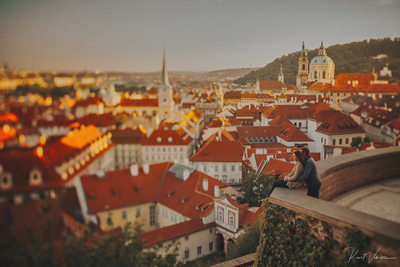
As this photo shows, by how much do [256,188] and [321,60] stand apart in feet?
12.2

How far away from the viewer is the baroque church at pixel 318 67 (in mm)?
8141

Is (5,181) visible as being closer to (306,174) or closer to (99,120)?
(99,120)

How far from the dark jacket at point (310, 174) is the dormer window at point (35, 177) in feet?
8.51

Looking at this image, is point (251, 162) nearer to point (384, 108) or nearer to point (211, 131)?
point (384, 108)

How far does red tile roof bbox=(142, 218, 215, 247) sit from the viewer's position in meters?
4.13

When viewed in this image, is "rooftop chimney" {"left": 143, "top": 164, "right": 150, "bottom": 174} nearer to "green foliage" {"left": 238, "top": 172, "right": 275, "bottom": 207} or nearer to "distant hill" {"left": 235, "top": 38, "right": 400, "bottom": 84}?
"green foliage" {"left": 238, "top": 172, "right": 275, "bottom": 207}

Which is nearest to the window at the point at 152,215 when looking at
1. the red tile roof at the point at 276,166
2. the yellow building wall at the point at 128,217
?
the yellow building wall at the point at 128,217

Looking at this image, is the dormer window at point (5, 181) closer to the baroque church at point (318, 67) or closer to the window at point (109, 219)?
the window at point (109, 219)

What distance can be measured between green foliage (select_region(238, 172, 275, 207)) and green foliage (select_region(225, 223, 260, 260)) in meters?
1.04

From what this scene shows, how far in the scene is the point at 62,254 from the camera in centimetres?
281

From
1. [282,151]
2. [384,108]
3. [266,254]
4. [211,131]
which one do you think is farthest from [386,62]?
[211,131]

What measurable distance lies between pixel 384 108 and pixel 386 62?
5.15ft

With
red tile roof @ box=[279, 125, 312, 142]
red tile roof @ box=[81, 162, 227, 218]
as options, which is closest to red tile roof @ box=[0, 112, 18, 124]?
red tile roof @ box=[81, 162, 227, 218]

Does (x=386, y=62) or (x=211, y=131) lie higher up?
(x=386, y=62)
